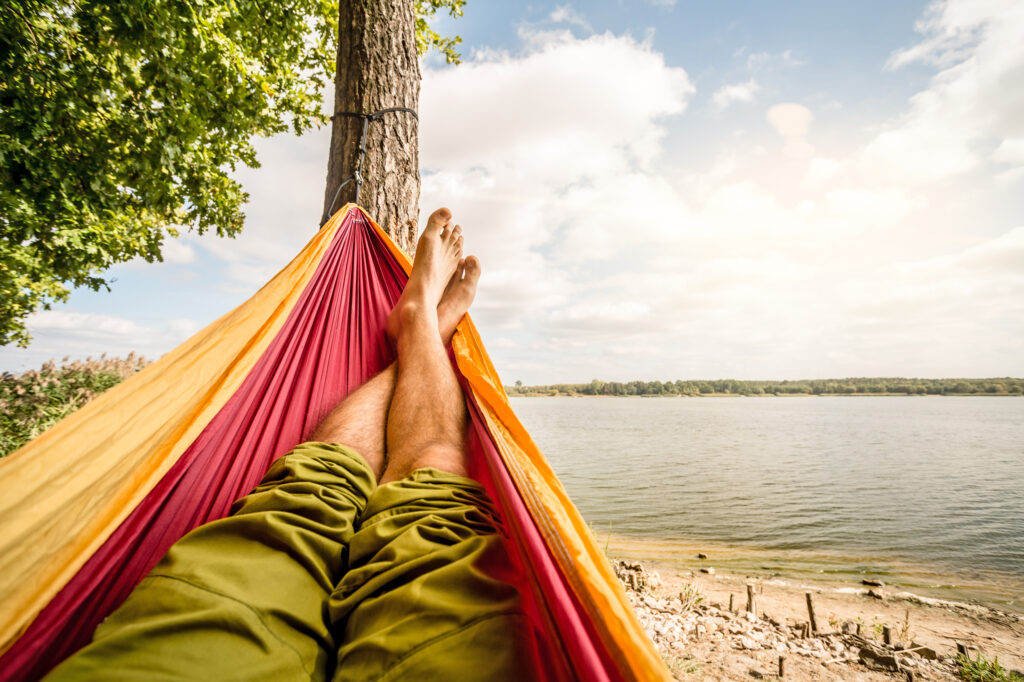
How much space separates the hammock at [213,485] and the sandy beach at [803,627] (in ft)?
7.72

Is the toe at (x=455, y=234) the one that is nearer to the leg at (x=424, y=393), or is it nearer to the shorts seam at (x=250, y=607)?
the leg at (x=424, y=393)

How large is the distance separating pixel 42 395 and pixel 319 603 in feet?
19.5

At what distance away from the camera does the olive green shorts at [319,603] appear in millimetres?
492

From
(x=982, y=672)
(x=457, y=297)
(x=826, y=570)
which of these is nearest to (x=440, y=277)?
(x=457, y=297)

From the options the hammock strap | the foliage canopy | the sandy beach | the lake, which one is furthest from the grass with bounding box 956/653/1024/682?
the foliage canopy

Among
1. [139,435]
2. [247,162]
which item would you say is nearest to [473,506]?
[139,435]

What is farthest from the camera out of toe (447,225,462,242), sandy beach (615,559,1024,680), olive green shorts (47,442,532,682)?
sandy beach (615,559,1024,680)

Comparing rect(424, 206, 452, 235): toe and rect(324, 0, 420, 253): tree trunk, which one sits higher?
rect(324, 0, 420, 253): tree trunk

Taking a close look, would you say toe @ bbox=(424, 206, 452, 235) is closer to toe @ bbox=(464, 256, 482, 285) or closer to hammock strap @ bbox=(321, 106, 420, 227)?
toe @ bbox=(464, 256, 482, 285)

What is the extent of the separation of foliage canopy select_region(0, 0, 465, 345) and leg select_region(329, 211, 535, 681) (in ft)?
11.2

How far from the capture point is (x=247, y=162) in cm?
473

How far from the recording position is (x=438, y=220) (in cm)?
197

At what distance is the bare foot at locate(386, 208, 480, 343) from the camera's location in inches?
63.7

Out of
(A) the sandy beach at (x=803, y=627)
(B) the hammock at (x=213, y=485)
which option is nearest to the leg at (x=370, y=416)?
(B) the hammock at (x=213, y=485)
